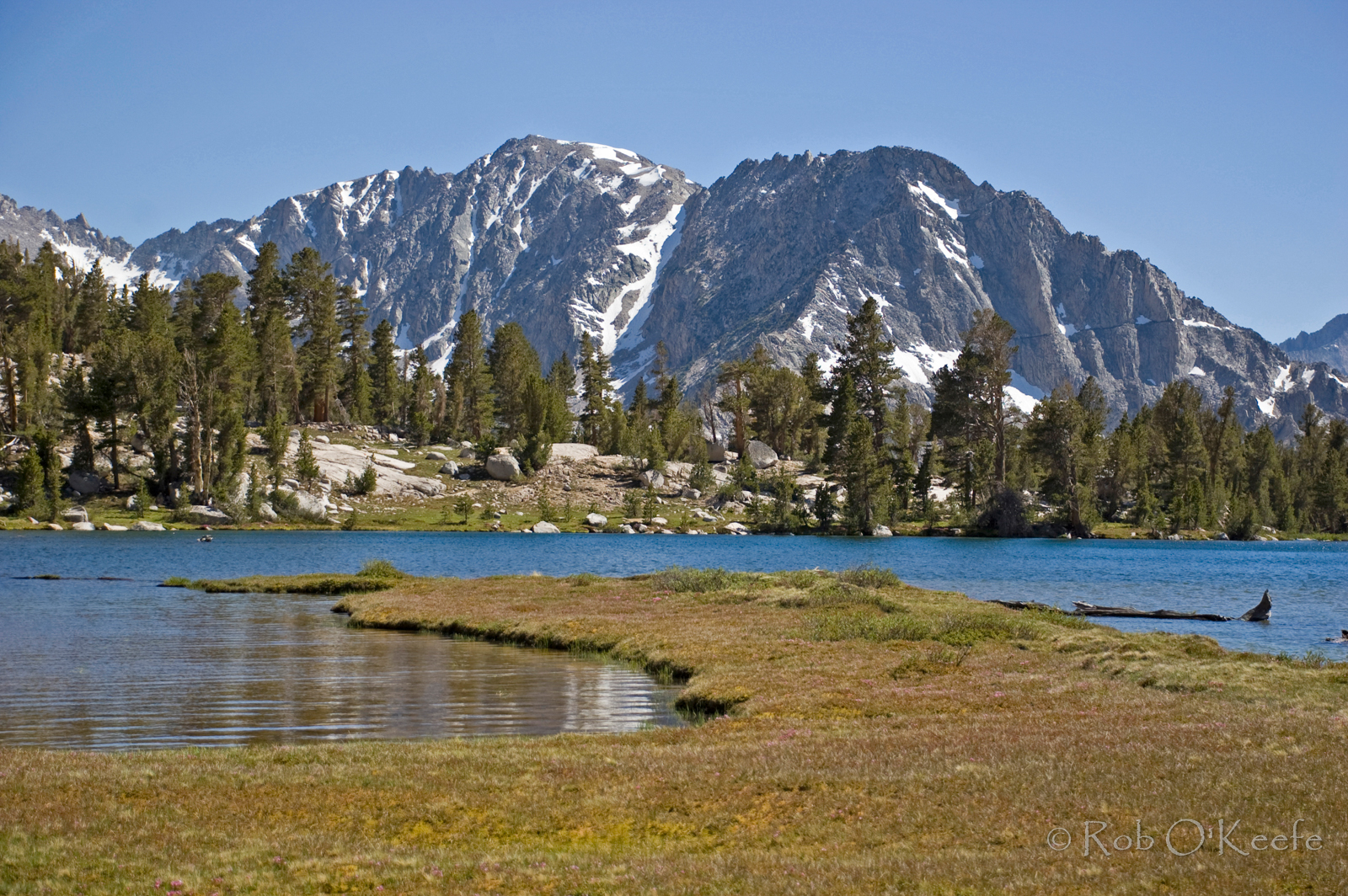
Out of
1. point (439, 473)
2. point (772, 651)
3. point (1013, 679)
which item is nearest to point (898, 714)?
point (1013, 679)

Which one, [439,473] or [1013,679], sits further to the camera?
[439,473]

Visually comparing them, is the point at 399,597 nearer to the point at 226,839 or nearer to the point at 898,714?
the point at 898,714

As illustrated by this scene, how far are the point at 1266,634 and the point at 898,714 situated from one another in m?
29.4

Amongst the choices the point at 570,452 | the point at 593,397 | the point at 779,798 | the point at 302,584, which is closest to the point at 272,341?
the point at 570,452

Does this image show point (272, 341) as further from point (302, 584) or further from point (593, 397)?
point (302, 584)

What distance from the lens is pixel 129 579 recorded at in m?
59.7

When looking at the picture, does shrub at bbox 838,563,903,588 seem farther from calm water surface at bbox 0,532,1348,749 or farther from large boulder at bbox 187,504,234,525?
large boulder at bbox 187,504,234,525

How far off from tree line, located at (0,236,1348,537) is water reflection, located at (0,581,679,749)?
80.1 metres

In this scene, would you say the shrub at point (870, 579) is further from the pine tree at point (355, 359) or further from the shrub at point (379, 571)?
the pine tree at point (355, 359)

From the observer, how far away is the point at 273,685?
28.5 m

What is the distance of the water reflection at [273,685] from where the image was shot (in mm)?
22875

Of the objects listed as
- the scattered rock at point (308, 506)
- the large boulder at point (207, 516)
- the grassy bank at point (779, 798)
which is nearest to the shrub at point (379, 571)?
the grassy bank at point (779, 798)

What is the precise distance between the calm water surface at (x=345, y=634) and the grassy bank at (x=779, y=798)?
422 centimetres

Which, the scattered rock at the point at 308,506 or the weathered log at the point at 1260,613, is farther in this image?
the scattered rock at the point at 308,506
